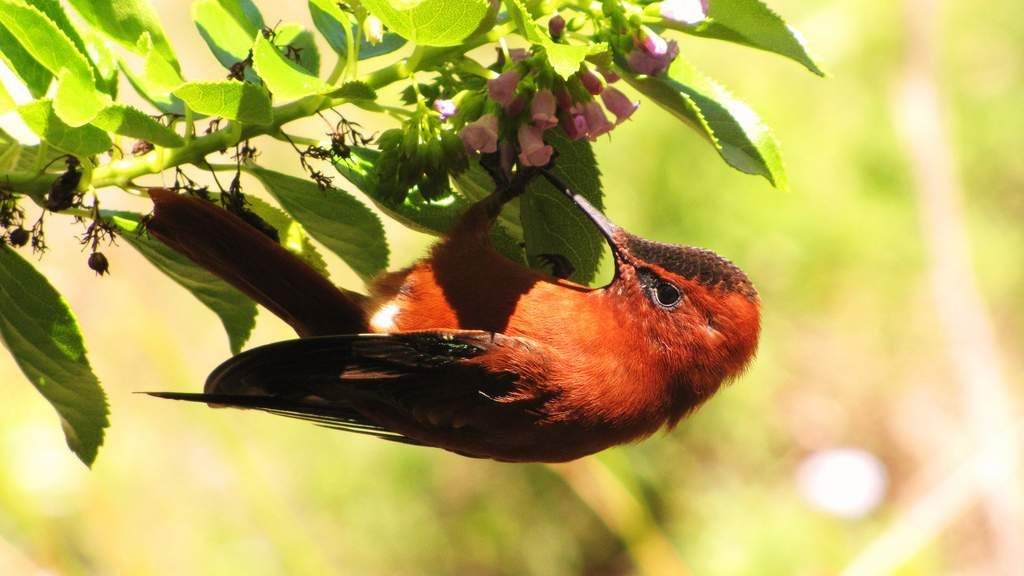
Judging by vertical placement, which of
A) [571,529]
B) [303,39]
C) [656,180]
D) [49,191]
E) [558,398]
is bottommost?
[558,398]

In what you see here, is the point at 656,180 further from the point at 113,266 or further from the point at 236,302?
the point at 236,302

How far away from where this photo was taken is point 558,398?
2.22 m

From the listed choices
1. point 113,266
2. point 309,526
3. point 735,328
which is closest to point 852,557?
point 309,526

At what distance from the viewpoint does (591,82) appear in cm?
166

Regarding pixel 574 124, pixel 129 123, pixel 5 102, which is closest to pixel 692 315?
pixel 574 124

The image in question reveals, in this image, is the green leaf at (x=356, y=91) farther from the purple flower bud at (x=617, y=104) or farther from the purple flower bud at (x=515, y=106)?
the purple flower bud at (x=617, y=104)

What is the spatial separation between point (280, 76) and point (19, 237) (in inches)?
18.8

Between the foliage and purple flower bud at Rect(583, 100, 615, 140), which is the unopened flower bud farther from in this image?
purple flower bud at Rect(583, 100, 615, 140)

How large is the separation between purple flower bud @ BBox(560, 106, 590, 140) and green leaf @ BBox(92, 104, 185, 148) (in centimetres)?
59

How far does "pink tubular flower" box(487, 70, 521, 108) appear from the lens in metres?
1.62

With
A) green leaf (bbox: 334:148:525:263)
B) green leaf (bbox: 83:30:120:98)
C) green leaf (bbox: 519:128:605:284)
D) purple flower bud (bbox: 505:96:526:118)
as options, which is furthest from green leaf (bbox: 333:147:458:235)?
green leaf (bbox: 83:30:120:98)

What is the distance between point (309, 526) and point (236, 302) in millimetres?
4380

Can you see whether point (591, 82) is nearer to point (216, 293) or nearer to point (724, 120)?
point (724, 120)

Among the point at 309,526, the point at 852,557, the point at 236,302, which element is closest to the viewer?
the point at 236,302
